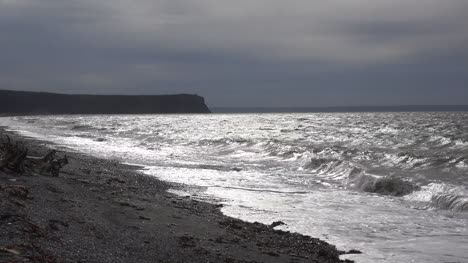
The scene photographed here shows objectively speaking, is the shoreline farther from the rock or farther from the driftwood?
the driftwood

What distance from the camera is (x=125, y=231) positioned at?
6.40 m

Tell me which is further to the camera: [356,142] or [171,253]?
[356,142]

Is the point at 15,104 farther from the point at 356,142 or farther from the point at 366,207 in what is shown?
the point at 366,207

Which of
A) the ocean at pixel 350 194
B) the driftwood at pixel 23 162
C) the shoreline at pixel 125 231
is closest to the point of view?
the shoreline at pixel 125 231

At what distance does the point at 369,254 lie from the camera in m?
6.41

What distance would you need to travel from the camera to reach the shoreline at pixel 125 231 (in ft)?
16.0

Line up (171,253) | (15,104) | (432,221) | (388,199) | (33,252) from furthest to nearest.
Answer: (15,104) < (388,199) < (432,221) < (171,253) < (33,252)

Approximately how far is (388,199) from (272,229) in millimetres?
4675

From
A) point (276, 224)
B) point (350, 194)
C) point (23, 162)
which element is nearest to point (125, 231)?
point (276, 224)

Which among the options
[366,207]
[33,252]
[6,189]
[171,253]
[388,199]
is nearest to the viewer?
[33,252]

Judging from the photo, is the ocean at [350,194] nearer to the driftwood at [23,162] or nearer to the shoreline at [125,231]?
the shoreline at [125,231]

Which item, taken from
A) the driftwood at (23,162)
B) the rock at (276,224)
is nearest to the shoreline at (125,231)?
the rock at (276,224)

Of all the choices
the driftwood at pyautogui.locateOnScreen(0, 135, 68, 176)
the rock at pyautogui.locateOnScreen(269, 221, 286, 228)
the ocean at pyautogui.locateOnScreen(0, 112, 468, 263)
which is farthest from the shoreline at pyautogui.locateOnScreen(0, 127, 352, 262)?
the ocean at pyautogui.locateOnScreen(0, 112, 468, 263)

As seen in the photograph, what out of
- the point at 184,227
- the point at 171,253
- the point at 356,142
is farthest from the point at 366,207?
the point at 356,142
